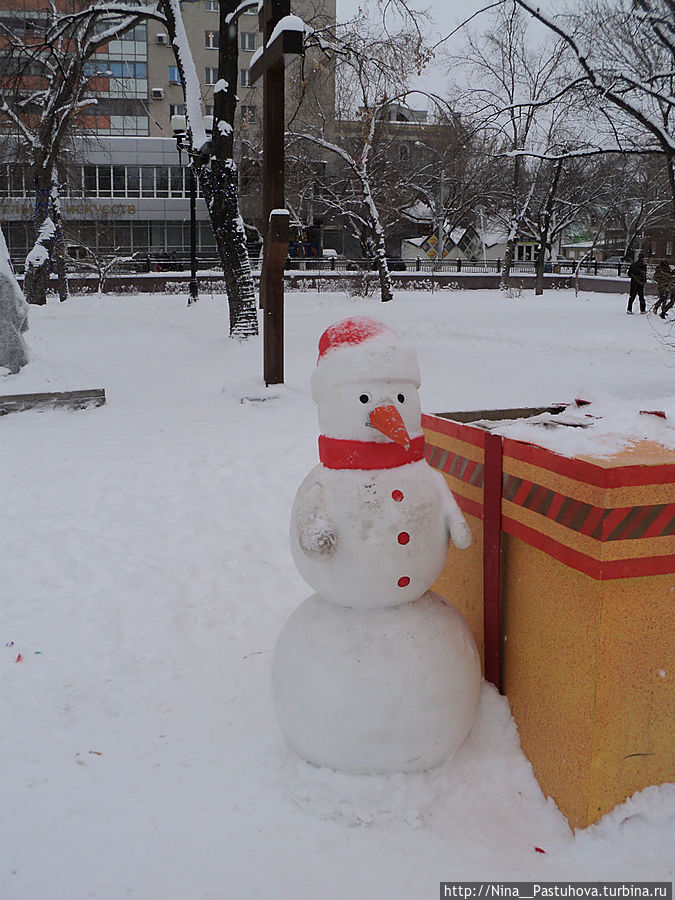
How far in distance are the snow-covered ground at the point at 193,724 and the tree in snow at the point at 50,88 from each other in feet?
33.7

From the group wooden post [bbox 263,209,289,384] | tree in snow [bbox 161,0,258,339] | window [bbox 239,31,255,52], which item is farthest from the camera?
window [bbox 239,31,255,52]

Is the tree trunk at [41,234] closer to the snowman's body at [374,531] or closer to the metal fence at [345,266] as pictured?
the metal fence at [345,266]

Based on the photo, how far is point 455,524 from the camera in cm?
299

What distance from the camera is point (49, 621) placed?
14.7 feet

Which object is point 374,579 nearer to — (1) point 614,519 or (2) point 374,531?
(2) point 374,531

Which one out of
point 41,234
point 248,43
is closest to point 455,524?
point 41,234

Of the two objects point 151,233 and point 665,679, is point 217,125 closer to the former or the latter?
point 665,679

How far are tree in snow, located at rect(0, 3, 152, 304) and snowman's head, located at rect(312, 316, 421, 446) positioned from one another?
14159 mm

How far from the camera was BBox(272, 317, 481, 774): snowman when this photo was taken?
9.55 feet

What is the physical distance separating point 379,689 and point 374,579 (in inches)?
15.0

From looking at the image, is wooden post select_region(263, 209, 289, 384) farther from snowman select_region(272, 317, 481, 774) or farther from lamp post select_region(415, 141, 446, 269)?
lamp post select_region(415, 141, 446, 269)

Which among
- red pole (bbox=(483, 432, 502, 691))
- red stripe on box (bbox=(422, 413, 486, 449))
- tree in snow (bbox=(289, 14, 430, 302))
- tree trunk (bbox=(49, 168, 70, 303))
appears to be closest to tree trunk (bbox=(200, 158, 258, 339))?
tree in snow (bbox=(289, 14, 430, 302))

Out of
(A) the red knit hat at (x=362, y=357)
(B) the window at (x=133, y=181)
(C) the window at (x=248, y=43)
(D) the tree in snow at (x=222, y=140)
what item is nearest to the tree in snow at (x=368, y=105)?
(D) the tree in snow at (x=222, y=140)

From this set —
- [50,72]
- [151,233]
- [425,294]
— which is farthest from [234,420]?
[151,233]
